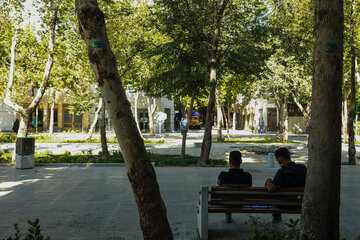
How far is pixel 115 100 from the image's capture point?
10.5 ft

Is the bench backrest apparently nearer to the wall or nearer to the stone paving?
the stone paving

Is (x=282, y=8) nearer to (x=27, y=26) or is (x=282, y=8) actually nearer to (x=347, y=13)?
(x=347, y=13)

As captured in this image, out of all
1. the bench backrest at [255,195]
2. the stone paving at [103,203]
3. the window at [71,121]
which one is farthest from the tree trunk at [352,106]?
the window at [71,121]

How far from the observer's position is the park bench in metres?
4.14

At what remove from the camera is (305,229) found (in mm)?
3439

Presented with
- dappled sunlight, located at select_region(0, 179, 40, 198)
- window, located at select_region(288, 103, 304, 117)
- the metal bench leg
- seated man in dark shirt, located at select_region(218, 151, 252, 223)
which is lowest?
dappled sunlight, located at select_region(0, 179, 40, 198)

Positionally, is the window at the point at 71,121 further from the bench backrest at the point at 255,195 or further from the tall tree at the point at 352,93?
the bench backrest at the point at 255,195

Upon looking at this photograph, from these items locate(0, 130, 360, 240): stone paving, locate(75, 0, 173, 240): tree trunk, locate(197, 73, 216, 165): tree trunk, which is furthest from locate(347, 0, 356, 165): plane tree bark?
locate(75, 0, 173, 240): tree trunk

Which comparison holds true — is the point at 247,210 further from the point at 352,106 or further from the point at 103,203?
the point at 352,106

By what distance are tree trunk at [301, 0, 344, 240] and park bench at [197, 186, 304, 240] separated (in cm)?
76

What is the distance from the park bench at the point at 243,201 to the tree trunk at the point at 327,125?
29.9 inches

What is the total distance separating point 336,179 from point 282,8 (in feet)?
41.3

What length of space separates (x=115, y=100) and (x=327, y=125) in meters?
2.12

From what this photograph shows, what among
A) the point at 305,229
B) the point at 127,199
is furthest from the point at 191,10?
the point at 305,229
